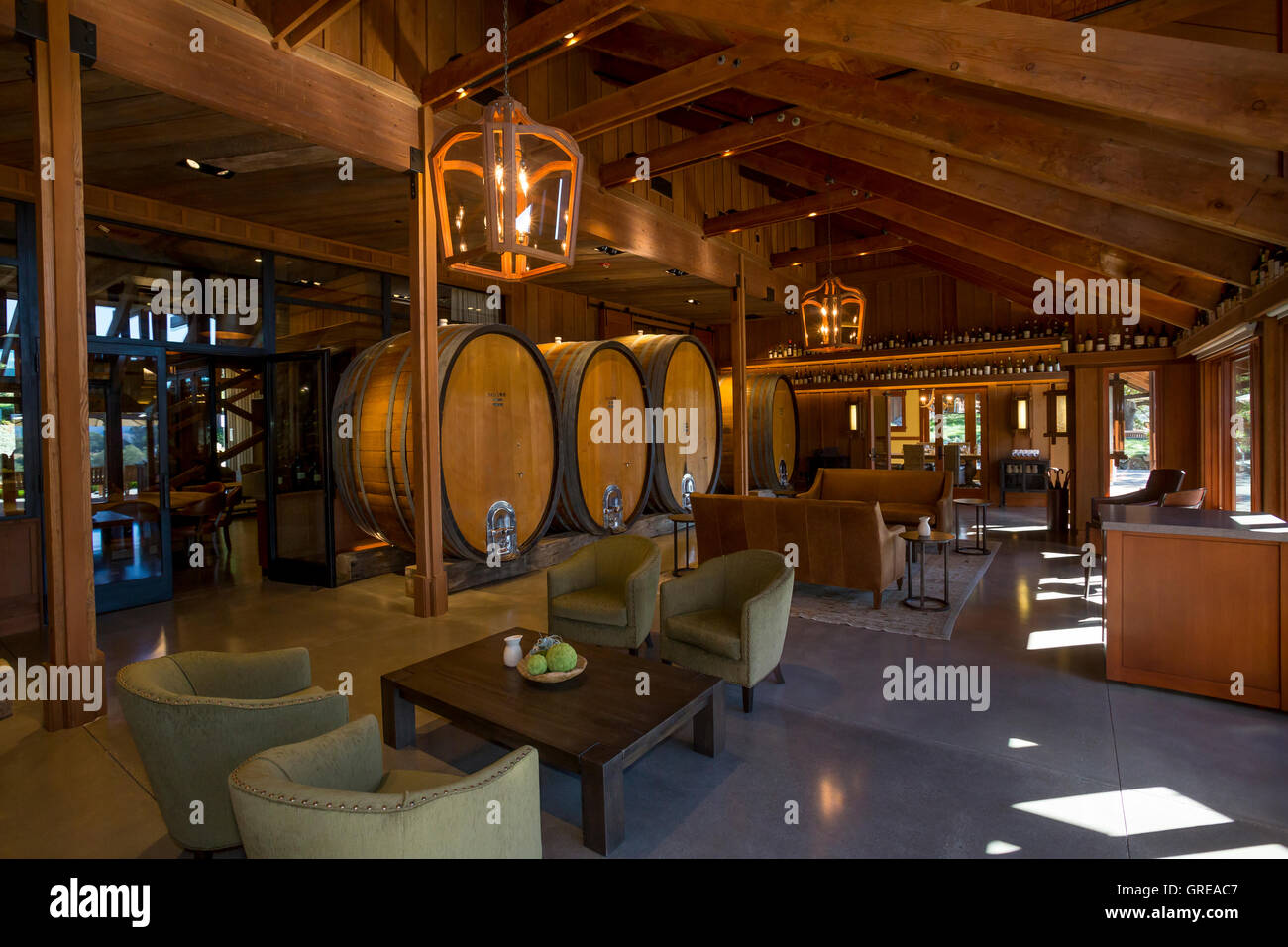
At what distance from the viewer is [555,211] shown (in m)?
2.80

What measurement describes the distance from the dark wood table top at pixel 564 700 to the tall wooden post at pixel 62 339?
1676 millimetres

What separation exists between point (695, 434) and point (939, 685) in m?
5.22

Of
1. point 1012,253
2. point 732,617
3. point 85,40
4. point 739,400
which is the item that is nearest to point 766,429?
point 739,400

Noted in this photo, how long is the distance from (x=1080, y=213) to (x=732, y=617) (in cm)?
426

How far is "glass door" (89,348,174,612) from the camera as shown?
5273 millimetres

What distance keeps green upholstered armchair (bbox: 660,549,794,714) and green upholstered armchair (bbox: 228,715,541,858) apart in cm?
166

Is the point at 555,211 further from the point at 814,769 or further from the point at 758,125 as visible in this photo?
the point at 758,125

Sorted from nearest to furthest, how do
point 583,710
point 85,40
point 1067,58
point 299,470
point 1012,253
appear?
point 583,710 → point 1067,58 → point 85,40 → point 299,470 → point 1012,253

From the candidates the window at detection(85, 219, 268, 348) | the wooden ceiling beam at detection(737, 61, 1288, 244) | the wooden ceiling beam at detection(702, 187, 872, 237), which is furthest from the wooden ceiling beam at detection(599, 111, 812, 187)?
the window at detection(85, 219, 268, 348)

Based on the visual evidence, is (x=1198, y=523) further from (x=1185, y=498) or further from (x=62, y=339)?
(x=62, y=339)

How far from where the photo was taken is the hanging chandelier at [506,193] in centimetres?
247

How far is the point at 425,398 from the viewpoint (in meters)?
4.82

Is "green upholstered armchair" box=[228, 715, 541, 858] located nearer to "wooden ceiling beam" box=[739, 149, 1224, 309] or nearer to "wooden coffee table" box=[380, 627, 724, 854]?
"wooden coffee table" box=[380, 627, 724, 854]
